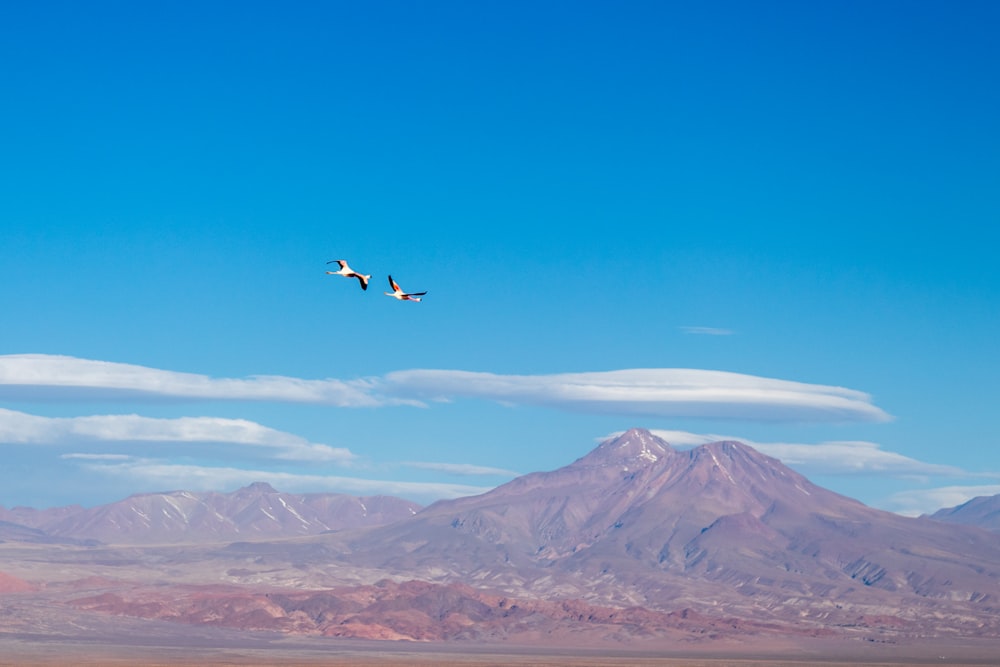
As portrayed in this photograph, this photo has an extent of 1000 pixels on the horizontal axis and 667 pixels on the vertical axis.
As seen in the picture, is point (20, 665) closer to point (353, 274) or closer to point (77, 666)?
point (77, 666)

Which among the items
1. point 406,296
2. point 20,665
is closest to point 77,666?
point 20,665

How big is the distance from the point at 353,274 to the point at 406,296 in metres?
2.57

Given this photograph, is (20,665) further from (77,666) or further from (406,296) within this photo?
(406,296)

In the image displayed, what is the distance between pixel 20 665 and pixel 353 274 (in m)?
156

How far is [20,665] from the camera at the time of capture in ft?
649

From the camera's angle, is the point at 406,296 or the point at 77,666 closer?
the point at 406,296

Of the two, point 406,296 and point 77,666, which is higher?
point 406,296

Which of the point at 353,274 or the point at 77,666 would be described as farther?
the point at 77,666

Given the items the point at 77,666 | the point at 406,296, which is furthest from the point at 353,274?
the point at 77,666

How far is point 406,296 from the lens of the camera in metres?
62.8

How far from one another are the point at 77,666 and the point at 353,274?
154964 mm

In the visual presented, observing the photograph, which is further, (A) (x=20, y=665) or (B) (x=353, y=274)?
(A) (x=20, y=665)

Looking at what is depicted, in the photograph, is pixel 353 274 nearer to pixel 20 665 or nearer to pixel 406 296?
pixel 406 296

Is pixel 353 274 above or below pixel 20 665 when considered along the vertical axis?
above
